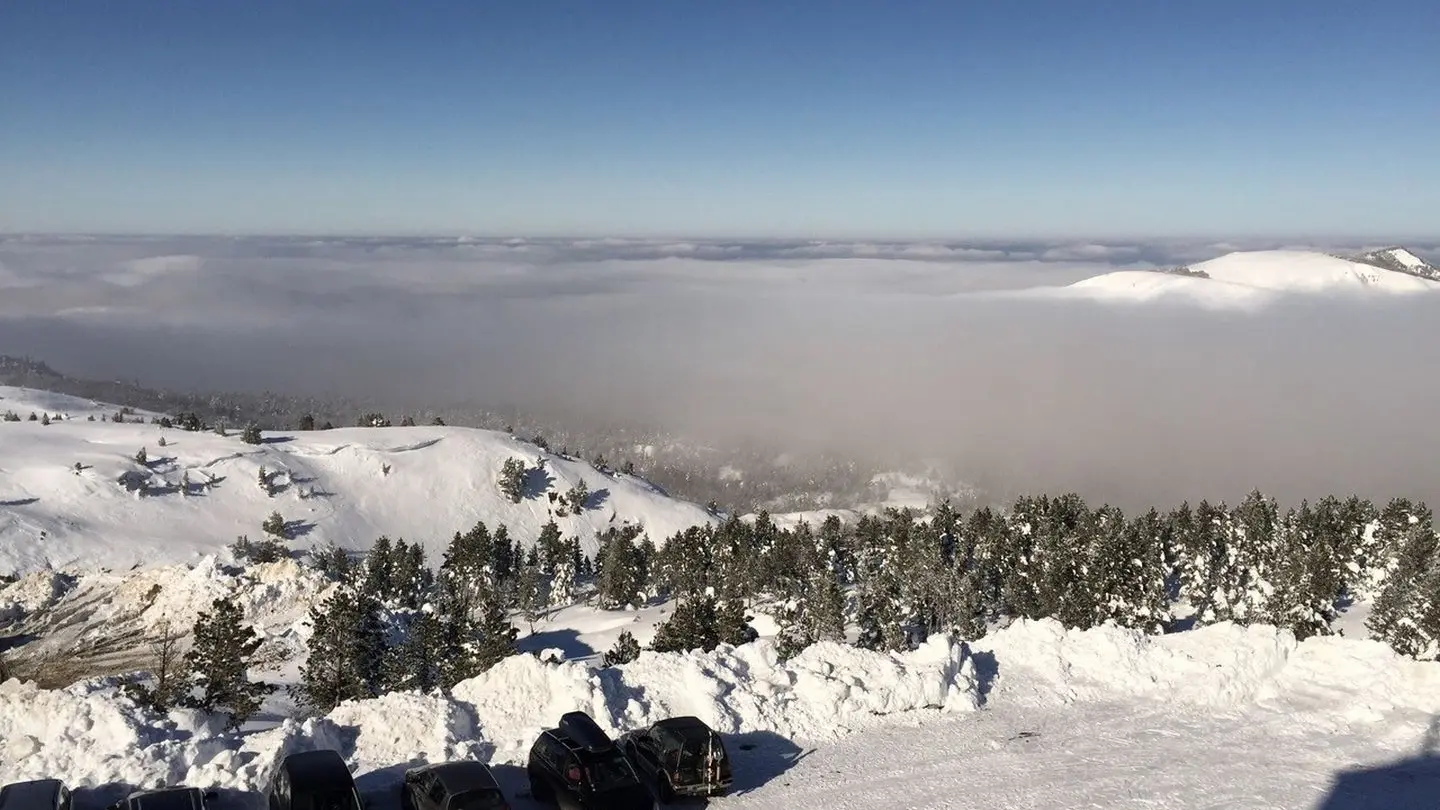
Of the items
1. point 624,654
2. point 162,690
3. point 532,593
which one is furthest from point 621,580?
point 162,690

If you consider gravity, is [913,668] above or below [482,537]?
above

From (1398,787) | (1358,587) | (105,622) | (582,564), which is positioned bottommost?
(582,564)

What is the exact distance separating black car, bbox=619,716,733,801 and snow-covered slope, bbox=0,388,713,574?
3439 inches

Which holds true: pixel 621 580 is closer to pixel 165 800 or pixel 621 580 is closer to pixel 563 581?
pixel 563 581

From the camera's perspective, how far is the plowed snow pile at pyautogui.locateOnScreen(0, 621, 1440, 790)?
18.2 metres

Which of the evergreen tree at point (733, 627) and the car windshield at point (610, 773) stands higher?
the car windshield at point (610, 773)

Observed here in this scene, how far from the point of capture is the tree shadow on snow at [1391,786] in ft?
59.0

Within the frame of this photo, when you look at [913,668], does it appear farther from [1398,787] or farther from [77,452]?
[77,452]

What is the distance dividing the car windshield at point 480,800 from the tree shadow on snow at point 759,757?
537 cm

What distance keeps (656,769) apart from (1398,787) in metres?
17.3

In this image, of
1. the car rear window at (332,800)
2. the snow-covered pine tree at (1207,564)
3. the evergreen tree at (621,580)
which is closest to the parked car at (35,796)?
the car rear window at (332,800)

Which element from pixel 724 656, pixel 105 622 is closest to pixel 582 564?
pixel 105 622

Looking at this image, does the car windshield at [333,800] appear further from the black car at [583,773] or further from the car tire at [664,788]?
the car tire at [664,788]

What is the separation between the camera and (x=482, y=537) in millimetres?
91125
